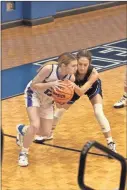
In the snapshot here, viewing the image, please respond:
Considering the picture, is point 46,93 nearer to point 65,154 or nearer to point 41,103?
point 41,103

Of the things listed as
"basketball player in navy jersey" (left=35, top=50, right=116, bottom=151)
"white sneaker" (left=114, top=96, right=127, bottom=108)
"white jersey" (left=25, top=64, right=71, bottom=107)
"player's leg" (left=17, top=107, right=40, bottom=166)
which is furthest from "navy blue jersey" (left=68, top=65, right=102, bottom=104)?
"white sneaker" (left=114, top=96, right=127, bottom=108)

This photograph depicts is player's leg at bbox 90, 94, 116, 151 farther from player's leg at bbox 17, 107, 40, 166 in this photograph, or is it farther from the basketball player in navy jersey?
player's leg at bbox 17, 107, 40, 166

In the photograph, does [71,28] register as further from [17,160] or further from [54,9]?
[17,160]

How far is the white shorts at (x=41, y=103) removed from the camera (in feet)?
22.4

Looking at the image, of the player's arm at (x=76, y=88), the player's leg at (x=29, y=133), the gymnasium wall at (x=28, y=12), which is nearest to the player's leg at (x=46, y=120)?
the player's leg at (x=29, y=133)

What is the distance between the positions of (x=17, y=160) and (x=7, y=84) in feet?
12.3

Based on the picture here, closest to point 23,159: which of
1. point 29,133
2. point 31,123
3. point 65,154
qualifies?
point 29,133

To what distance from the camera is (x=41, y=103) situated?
22.6 ft

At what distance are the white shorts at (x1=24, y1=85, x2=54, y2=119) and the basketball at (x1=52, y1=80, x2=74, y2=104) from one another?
11.3 inches

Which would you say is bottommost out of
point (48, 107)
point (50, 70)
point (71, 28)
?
point (71, 28)

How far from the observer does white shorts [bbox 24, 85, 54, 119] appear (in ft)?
22.4

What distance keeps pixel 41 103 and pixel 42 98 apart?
0.23 feet

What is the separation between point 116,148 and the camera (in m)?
7.38

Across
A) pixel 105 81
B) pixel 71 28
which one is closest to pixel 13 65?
pixel 105 81
